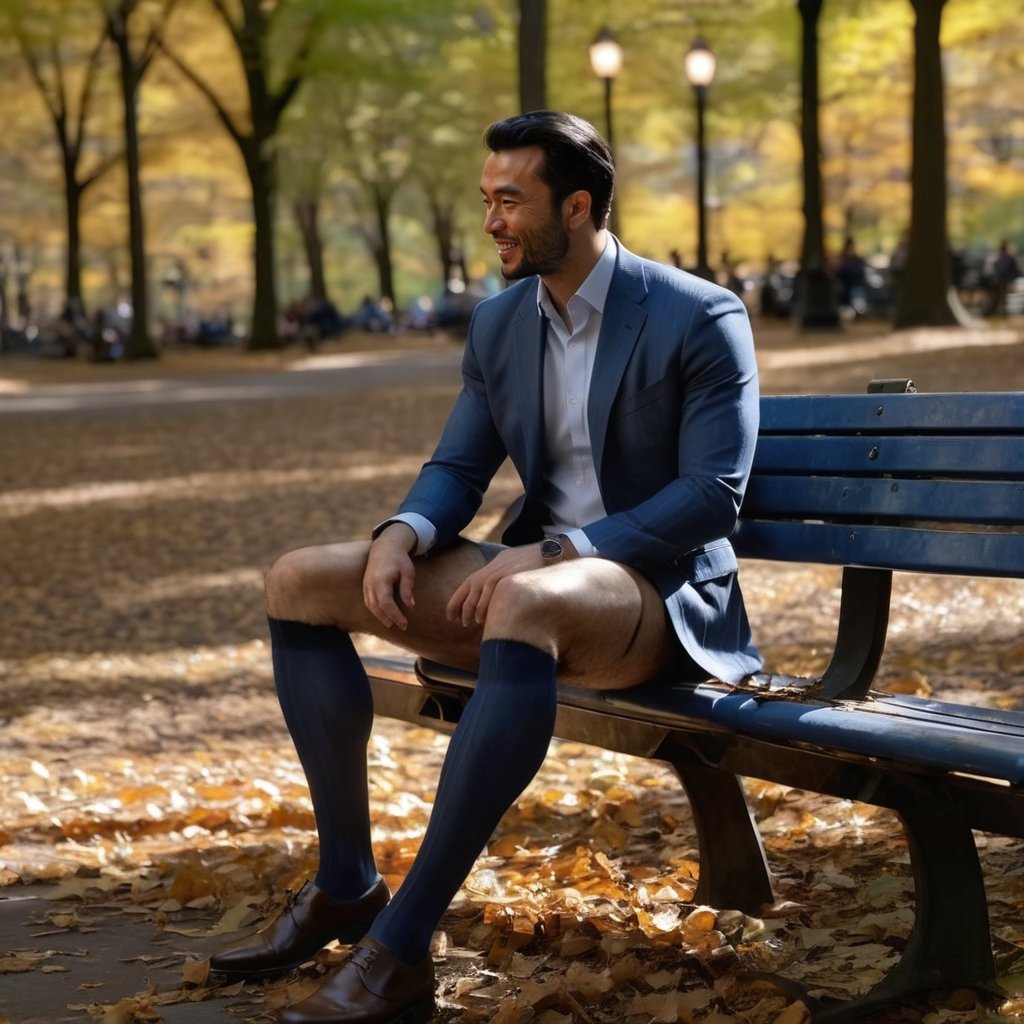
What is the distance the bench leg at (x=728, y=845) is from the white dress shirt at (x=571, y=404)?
0.63 m

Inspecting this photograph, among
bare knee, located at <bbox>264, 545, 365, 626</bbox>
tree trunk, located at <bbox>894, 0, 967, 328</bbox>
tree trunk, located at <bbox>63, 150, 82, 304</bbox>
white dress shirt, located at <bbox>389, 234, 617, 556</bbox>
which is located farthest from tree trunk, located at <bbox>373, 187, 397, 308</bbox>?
bare knee, located at <bbox>264, 545, 365, 626</bbox>

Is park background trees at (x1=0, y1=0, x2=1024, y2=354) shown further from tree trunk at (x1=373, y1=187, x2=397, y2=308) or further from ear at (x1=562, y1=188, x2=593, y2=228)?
ear at (x1=562, y1=188, x2=593, y2=228)

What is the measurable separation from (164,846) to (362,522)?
6.22 metres

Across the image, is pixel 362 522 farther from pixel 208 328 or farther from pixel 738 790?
pixel 208 328

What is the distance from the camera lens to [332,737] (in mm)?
3557

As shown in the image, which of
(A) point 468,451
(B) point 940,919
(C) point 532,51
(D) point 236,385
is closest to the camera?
(B) point 940,919

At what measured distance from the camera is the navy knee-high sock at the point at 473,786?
3.08 metres

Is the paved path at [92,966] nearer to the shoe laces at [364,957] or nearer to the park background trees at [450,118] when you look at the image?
the shoe laces at [364,957]

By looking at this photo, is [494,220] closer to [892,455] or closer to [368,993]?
[892,455]

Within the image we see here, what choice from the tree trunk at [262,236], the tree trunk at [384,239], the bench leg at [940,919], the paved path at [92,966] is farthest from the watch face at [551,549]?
the tree trunk at [384,239]

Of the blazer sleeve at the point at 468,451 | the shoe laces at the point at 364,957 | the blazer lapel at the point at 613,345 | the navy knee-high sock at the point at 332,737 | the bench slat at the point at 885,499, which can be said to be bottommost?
the shoe laces at the point at 364,957

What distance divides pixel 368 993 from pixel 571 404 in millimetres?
1321

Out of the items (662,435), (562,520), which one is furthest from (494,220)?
(562,520)

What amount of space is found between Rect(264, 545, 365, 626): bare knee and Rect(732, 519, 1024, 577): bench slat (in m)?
0.98
